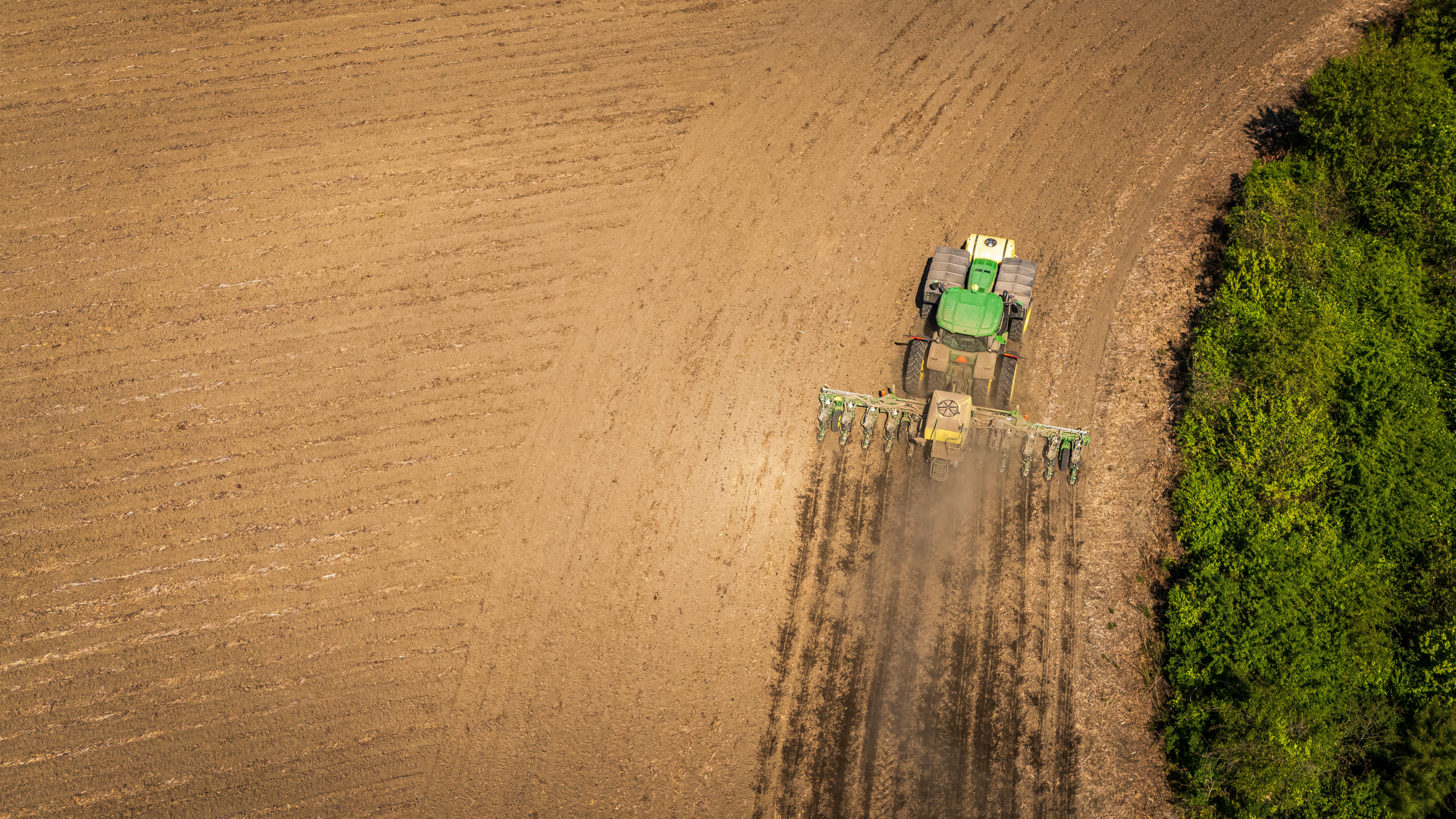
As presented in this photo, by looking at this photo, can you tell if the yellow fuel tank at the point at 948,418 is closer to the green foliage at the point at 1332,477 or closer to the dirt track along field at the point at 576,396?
the dirt track along field at the point at 576,396

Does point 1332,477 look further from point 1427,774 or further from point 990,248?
point 990,248

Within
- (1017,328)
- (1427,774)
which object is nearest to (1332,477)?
(1427,774)

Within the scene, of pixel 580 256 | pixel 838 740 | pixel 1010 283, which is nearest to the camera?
pixel 838 740

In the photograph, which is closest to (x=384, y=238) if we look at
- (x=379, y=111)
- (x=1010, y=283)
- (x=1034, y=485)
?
(x=379, y=111)

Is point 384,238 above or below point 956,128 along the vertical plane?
below

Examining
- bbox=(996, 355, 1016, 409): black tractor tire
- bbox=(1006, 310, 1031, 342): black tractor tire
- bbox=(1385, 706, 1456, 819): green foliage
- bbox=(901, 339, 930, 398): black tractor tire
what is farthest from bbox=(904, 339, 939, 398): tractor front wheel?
bbox=(1385, 706, 1456, 819): green foliage

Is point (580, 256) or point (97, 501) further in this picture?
point (580, 256)

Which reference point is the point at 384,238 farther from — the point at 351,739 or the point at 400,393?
the point at 351,739
